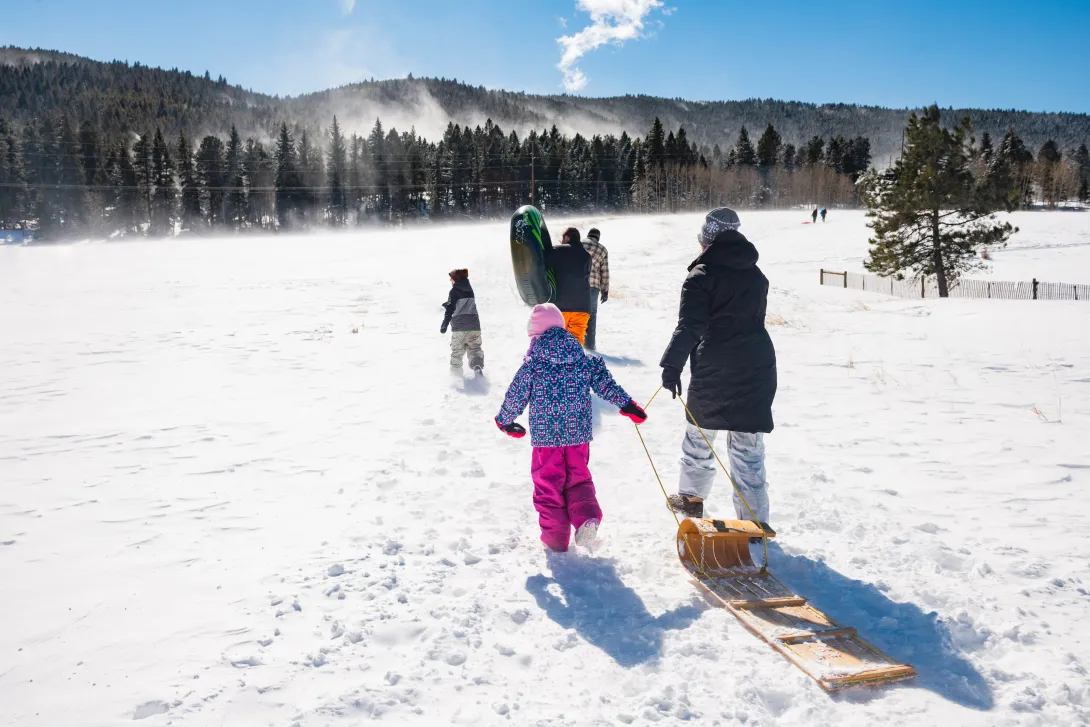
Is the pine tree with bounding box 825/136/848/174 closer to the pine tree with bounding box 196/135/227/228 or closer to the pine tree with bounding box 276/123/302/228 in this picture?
the pine tree with bounding box 276/123/302/228

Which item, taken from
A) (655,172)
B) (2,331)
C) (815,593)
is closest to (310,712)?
(815,593)

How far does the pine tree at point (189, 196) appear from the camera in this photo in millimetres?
78688

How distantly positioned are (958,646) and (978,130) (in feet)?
809

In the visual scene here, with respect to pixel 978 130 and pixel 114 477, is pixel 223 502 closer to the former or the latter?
pixel 114 477

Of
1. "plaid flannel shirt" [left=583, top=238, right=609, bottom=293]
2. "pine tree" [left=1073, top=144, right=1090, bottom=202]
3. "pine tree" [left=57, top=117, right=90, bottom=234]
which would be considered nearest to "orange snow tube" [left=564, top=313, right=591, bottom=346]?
"plaid flannel shirt" [left=583, top=238, right=609, bottom=293]

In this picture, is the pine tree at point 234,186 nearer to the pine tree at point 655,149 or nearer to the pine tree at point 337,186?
the pine tree at point 337,186

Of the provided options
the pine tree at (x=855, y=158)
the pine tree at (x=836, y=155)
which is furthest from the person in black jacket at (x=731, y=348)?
the pine tree at (x=836, y=155)

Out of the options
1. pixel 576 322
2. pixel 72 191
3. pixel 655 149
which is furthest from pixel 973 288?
pixel 72 191

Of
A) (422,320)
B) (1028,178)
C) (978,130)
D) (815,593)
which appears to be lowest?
(815,593)

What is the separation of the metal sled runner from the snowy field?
9 centimetres

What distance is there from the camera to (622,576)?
12.9 ft

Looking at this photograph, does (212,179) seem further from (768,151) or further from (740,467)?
(740,467)

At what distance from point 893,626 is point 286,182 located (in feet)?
298

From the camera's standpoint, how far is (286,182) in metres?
83.7
